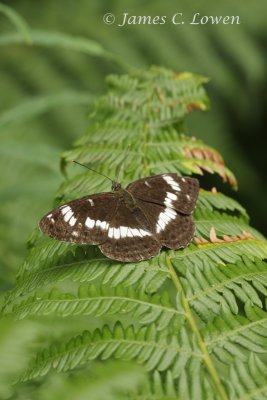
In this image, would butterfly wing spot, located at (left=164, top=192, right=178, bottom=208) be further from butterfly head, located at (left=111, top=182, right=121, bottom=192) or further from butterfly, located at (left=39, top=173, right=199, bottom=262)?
butterfly head, located at (left=111, top=182, right=121, bottom=192)

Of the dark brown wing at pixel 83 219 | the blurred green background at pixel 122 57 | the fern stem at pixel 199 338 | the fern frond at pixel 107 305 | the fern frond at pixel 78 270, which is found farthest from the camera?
the blurred green background at pixel 122 57

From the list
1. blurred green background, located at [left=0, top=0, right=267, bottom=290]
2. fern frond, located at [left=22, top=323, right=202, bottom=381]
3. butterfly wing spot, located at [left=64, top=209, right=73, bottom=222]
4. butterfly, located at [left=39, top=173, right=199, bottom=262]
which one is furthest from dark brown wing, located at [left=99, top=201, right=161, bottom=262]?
blurred green background, located at [left=0, top=0, right=267, bottom=290]

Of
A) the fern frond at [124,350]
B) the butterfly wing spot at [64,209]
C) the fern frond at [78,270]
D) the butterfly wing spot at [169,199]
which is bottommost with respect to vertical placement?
the fern frond at [124,350]

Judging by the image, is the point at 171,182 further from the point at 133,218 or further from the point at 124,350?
the point at 124,350

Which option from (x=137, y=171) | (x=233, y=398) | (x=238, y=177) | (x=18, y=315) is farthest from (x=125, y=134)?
(x=238, y=177)

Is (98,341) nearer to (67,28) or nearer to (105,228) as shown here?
(105,228)

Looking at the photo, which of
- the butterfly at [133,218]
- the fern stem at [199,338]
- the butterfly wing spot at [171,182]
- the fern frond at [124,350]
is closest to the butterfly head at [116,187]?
the butterfly at [133,218]

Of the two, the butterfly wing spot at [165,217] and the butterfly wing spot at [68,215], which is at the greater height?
the butterfly wing spot at [68,215]

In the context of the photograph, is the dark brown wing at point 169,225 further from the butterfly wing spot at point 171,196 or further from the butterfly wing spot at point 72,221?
the butterfly wing spot at point 72,221
